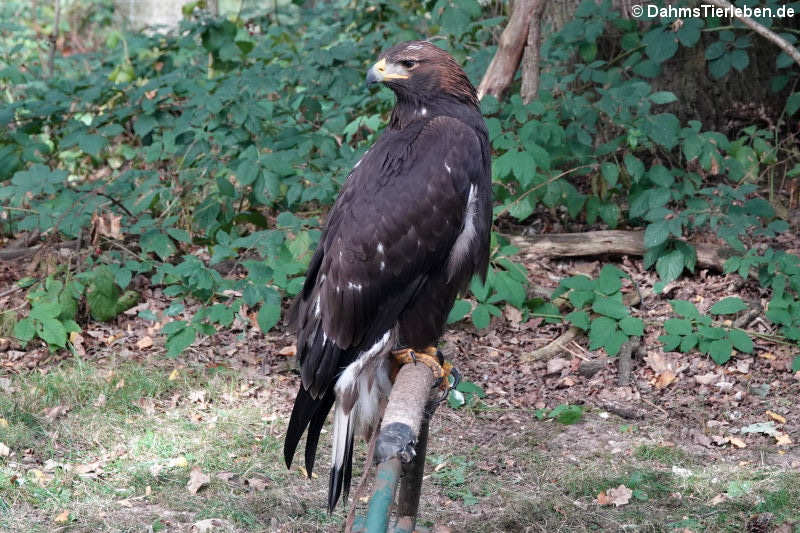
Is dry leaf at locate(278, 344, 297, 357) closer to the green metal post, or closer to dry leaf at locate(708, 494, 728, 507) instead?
dry leaf at locate(708, 494, 728, 507)

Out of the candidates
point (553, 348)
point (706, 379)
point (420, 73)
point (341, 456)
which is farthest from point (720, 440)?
point (420, 73)

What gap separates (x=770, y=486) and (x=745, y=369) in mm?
1022

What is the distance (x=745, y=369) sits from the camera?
14.5ft

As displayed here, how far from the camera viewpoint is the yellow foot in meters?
2.93

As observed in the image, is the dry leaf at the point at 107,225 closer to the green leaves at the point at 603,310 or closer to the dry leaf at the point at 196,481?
the dry leaf at the point at 196,481

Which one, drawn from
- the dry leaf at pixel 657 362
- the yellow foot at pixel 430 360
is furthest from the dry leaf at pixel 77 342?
the dry leaf at pixel 657 362

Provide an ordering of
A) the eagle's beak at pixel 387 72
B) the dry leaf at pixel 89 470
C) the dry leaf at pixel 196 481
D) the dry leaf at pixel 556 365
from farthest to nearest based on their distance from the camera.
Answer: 1. the dry leaf at pixel 556 365
2. the dry leaf at pixel 89 470
3. the dry leaf at pixel 196 481
4. the eagle's beak at pixel 387 72

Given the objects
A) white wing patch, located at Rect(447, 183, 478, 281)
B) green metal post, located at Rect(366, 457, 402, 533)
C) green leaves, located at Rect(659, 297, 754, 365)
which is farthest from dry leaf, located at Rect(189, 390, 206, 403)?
green metal post, located at Rect(366, 457, 402, 533)

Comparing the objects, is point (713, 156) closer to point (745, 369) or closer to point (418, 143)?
point (745, 369)

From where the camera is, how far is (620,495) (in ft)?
11.8

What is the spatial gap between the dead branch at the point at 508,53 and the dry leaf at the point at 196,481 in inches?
103

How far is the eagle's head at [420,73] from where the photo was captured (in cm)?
300

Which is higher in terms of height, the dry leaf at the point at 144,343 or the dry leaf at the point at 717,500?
the dry leaf at the point at 144,343

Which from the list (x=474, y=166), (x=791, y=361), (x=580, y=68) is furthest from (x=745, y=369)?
(x=474, y=166)
